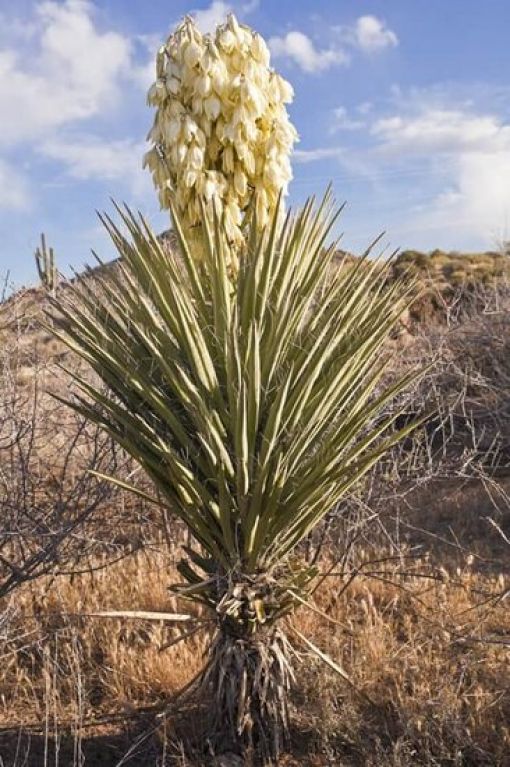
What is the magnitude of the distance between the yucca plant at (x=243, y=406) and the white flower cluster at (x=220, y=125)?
122 mm

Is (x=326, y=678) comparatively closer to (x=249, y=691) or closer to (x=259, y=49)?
(x=249, y=691)

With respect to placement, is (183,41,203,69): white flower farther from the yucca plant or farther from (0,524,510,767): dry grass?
(0,524,510,767): dry grass

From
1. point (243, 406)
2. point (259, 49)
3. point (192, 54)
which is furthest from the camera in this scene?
point (259, 49)

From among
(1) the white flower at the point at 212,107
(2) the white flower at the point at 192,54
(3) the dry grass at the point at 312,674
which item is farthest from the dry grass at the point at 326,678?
(2) the white flower at the point at 192,54

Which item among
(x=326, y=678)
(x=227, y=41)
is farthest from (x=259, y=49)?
(x=326, y=678)

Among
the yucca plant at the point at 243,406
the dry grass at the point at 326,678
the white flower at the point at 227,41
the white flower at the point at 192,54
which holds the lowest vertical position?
the dry grass at the point at 326,678

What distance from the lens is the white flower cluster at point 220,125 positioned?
2982 mm

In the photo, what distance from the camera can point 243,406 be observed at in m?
2.61

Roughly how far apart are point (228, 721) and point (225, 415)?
1.15 meters

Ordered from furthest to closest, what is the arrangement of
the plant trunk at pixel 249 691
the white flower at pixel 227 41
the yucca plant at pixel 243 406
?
the white flower at pixel 227 41 < the plant trunk at pixel 249 691 < the yucca plant at pixel 243 406

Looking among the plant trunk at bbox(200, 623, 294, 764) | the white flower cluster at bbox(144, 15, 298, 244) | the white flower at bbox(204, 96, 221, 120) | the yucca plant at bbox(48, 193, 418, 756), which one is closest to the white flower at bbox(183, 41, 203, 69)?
the white flower cluster at bbox(144, 15, 298, 244)

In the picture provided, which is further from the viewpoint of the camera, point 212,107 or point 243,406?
point 212,107

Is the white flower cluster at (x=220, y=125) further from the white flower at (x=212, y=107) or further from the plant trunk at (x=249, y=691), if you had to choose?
the plant trunk at (x=249, y=691)

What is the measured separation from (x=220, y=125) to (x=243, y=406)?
113 centimetres
